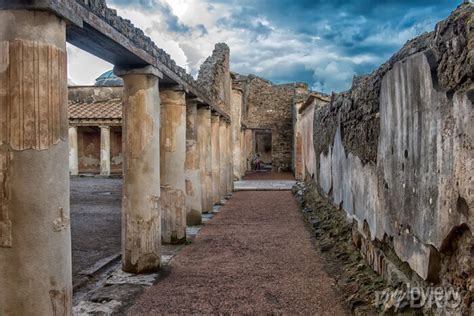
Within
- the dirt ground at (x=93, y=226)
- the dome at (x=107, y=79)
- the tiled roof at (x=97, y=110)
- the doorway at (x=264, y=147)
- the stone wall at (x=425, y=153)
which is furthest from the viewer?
the doorway at (x=264, y=147)

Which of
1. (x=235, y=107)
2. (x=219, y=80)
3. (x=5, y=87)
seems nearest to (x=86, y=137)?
(x=235, y=107)

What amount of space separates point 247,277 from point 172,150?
7.87ft

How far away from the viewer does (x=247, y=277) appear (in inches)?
204

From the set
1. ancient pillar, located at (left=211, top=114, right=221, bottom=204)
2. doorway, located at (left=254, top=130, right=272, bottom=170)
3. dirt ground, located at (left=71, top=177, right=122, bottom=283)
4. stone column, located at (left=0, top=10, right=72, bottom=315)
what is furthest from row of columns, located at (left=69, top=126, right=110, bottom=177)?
stone column, located at (left=0, top=10, right=72, bottom=315)

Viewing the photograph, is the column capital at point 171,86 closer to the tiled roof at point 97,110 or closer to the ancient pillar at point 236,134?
the ancient pillar at point 236,134

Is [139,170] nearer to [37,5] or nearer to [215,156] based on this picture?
[37,5]

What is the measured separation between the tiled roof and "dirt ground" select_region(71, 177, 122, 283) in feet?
19.6

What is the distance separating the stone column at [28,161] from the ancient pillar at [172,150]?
357cm

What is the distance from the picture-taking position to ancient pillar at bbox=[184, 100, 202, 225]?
868cm

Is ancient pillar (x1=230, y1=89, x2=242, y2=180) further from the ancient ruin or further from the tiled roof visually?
the ancient ruin

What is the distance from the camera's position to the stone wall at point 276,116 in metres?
27.1

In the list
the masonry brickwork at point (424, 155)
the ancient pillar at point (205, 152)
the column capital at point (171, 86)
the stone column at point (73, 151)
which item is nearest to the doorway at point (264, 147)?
the stone column at point (73, 151)

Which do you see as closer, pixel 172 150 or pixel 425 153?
pixel 425 153

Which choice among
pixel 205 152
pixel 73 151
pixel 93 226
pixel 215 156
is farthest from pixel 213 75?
pixel 73 151
